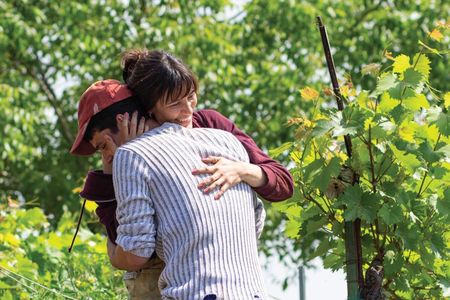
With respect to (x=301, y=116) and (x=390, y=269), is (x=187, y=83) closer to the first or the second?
(x=301, y=116)

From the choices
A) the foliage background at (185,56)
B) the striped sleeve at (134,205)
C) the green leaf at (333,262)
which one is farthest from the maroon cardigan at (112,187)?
the foliage background at (185,56)

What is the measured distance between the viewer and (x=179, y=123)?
3.05 metres

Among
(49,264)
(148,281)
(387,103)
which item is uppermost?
(49,264)

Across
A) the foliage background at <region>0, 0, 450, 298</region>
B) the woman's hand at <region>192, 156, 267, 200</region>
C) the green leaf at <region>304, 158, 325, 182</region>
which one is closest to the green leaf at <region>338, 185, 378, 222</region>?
the green leaf at <region>304, 158, 325, 182</region>

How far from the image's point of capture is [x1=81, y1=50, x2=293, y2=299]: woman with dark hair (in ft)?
9.63

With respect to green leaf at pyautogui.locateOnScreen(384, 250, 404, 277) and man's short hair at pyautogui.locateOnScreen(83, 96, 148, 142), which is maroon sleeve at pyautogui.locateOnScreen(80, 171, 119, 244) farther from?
green leaf at pyautogui.locateOnScreen(384, 250, 404, 277)

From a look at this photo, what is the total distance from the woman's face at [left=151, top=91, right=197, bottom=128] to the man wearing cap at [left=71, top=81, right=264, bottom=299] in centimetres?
8

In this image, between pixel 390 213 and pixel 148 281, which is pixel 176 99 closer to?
pixel 148 281

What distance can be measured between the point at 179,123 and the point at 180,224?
324 mm

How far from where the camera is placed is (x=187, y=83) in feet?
9.88

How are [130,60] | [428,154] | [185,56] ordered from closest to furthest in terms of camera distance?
[130,60] → [428,154] → [185,56]

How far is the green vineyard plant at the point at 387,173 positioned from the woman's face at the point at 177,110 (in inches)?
25.0

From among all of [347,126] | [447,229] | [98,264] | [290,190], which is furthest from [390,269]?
[98,264]

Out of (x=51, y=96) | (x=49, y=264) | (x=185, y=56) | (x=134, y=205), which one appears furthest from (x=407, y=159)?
(x=51, y=96)
